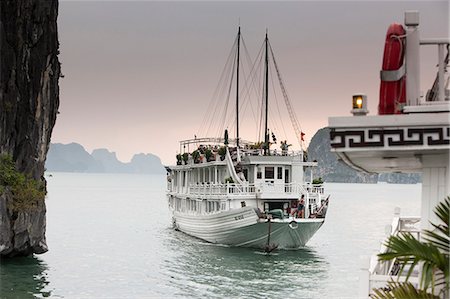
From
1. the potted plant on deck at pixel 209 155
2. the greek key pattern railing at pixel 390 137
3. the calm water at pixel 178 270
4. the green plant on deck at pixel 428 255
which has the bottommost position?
the calm water at pixel 178 270

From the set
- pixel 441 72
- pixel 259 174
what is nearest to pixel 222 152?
pixel 259 174

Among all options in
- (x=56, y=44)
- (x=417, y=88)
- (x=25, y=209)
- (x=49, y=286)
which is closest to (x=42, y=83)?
(x=56, y=44)

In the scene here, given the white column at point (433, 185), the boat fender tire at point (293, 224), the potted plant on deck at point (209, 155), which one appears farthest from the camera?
the potted plant on deck at point (209, 155)

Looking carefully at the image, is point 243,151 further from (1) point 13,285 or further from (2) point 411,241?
(2) point 411,241

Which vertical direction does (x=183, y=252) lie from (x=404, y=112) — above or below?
below

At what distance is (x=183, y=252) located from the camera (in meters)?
38.1

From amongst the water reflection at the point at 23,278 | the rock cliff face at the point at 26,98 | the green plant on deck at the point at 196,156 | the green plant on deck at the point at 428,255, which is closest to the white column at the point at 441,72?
the green plant on deck at the point at 428,255

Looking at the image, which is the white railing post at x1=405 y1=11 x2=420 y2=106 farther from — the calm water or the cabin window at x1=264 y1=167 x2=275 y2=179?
the cabin window at x1=264 y1=167 x2=275 y2=179

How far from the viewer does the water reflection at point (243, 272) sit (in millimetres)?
26297

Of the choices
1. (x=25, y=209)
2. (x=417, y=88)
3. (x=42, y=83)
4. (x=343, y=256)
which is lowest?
(x=343, y=256)

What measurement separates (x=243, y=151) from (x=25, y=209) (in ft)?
53.8

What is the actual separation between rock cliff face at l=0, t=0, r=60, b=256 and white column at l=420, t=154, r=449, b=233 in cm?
2210

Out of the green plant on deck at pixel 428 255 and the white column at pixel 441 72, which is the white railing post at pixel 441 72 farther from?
the green plant on deck at pixel 428 255

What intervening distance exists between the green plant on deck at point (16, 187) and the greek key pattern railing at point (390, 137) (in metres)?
22.4
